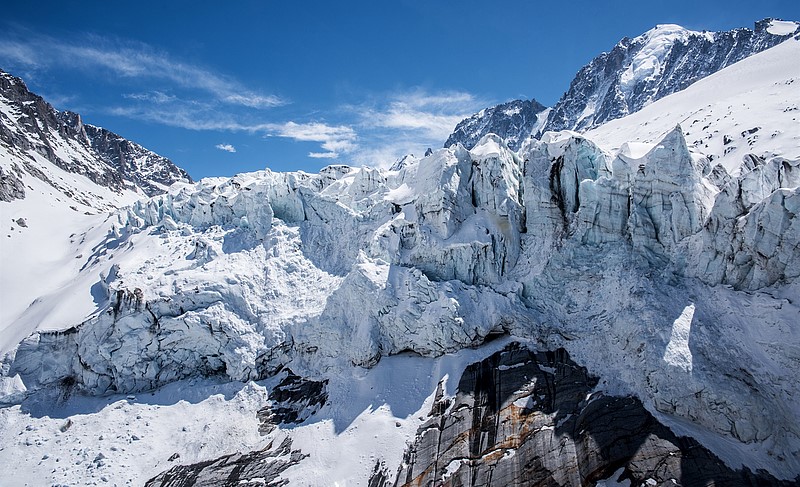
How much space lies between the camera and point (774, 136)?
43.6m

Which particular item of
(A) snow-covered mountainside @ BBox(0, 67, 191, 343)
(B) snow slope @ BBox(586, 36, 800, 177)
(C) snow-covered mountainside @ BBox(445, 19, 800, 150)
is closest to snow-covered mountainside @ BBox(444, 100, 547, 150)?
(C) snow-covered mountainside @ BBox(445, 19, 800, 150)

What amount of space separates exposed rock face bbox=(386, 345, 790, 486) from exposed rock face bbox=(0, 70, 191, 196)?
3429 inches

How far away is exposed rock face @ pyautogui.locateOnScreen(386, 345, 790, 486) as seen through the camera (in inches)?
714

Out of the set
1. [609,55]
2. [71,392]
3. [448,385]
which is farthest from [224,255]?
[609,55]

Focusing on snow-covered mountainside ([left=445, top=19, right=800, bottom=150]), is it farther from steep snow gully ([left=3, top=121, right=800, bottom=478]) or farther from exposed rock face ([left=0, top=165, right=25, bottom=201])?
exposed rock face ([left=0, top=165, right=25, bottom=201])

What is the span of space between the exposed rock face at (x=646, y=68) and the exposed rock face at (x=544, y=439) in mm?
114047

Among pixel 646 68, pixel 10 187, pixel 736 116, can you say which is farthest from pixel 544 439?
pixel 646 68

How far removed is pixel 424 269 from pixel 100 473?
22.1 m

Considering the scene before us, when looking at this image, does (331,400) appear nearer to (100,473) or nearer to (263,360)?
(263,360)

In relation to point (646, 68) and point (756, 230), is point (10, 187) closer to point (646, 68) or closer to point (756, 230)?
point (756, 230)

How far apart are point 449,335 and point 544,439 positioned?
8751 mm

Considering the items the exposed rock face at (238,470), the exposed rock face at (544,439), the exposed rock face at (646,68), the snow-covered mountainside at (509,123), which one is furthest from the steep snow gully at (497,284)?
the snow-covered mountainside at (509,123)

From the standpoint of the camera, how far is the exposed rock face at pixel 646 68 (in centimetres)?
11781

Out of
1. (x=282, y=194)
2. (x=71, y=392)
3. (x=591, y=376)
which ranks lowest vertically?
(x=591, y=376)
